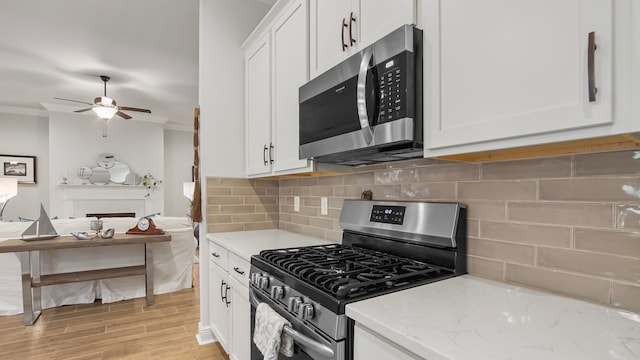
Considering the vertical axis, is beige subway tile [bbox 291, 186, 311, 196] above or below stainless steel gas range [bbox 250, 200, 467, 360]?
above

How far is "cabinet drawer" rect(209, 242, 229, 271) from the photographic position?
2027 mm

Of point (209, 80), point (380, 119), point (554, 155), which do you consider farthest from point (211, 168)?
point (554, 155)

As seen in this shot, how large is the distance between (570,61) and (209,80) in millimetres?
2304

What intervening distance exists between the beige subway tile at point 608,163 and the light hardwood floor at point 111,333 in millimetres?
2344

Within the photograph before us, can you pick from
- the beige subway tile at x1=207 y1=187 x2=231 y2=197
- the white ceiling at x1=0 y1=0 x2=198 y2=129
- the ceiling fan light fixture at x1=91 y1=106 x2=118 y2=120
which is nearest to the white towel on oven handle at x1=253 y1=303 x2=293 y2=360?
the beige subway tile at x1=207 y1=187 x2=231 y2=197

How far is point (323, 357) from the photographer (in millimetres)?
977

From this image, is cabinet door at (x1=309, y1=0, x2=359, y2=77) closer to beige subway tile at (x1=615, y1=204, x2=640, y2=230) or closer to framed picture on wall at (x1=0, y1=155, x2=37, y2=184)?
beige subway tile at (x1=615, y1=204, x2=640, y2=230)

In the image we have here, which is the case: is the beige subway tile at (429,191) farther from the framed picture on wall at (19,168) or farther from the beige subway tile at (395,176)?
the framed picture on wall at (19,168)

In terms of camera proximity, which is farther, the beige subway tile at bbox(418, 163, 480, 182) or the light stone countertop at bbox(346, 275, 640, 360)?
the beige subway tile at bbox(418, 163, 480, 182)

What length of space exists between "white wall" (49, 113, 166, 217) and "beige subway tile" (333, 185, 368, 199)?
592 cm

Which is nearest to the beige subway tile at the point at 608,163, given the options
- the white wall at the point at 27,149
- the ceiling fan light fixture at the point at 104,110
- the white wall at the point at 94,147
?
the ceiling fan light fixture at the point at 104,110

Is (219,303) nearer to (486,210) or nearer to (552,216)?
(486,210)

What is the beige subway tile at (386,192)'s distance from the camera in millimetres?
1586

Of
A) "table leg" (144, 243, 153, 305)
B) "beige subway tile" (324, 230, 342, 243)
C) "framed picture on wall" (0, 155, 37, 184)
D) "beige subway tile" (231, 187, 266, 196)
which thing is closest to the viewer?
"beige subway tile" (324, 230, 342, 243)
